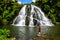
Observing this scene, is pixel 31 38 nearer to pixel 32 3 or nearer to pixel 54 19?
pixel 54 19

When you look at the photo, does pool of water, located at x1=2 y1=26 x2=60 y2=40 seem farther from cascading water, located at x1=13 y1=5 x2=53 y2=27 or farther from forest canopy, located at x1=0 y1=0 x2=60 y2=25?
forest canopy, located at x1=0 y1=0 x2=60 y2=25

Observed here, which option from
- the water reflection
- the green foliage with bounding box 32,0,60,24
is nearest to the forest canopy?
the green foliage with bounding box 32,0,60,24

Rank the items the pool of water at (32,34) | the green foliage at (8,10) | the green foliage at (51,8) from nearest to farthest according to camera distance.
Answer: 1. the pool of water at (32,34)
2. the green foliage at (8,10)
3. the green foliage at (51,8)

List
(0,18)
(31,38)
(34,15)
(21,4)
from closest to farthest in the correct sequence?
(31,38) → (0,18) → (34,15) → (21,4)

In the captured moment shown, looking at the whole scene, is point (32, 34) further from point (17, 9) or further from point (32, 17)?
point (17, 9)

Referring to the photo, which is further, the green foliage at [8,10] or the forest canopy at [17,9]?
the forest canopy at [17,9]

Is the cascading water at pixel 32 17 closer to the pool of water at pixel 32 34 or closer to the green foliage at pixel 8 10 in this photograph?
the green foliage at pixel 8 10

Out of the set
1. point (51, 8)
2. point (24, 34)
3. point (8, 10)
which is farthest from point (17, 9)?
point (24, 34)

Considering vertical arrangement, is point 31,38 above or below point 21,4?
below

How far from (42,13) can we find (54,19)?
4.30m

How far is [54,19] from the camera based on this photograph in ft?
165

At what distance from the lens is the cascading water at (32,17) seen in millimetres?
49294

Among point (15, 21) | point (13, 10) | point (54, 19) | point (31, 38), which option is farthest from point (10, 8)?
point (31, 38)

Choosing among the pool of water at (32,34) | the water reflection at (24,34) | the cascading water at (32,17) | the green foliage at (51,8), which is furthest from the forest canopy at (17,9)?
the pool of water at (32,34)
